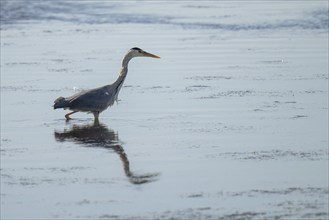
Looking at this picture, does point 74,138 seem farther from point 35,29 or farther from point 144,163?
point 35,29

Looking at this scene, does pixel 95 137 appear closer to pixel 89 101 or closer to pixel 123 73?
pixel 89 101

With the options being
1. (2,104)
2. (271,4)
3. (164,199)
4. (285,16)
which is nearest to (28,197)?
(164,199)

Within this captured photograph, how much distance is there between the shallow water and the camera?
9617 mm

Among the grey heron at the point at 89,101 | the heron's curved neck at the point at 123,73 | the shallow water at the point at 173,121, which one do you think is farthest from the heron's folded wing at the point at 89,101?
the heron's curved neck at the point at 123,73

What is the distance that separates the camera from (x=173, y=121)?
43.1ft

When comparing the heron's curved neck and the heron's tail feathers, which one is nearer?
the heron's tail feathers

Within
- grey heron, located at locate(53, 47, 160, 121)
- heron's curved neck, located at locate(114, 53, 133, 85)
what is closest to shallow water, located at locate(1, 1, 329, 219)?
grey heron, located at locate(53, 47, 160, 121)

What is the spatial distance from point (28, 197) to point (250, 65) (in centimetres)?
828

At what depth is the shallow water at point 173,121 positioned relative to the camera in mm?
9617

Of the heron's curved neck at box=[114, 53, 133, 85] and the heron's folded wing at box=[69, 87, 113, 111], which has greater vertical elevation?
the heron's curved neck at box=[114, 53, 133, 85]

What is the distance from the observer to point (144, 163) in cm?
1105

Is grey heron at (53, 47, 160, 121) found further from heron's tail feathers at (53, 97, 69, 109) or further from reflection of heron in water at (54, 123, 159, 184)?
reflection of heron in water at (54, 123, 159, 184)

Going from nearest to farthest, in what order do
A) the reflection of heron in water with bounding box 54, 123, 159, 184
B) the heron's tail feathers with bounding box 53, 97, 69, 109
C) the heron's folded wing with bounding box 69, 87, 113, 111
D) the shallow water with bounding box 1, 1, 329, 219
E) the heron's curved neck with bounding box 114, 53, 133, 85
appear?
the shallow water with bounding box 1, 1, 329, 219
the reflection of heron in water with bounding box 54, 123, 159, 184
the heron's tail feathers with bounding box 53, 97, 69, 109
the heron's folded wing with bounding box 69, 87, 113, 111
the heron's curved neck with bounding box 114, 53, 133, 85


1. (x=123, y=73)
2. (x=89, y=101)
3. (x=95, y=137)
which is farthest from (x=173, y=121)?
(x=123, y=73)
